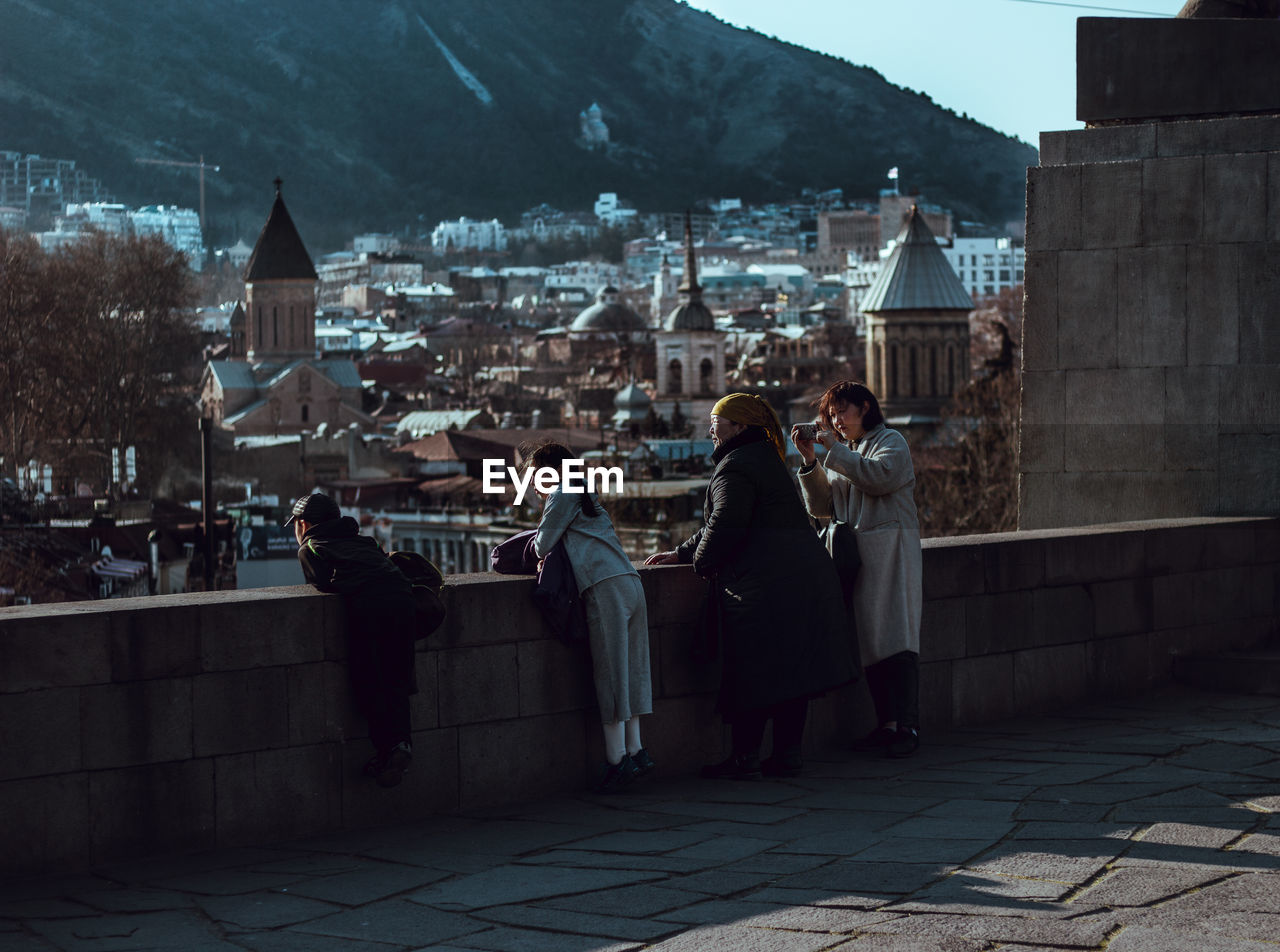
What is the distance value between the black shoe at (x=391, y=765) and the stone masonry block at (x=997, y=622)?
7.82 ft

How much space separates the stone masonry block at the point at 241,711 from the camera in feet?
16.0

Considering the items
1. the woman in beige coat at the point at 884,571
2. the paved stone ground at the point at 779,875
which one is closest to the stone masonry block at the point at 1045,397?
the woman in beige coat at the point at 884,571

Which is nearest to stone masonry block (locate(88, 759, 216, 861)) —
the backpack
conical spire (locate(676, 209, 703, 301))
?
the backpack

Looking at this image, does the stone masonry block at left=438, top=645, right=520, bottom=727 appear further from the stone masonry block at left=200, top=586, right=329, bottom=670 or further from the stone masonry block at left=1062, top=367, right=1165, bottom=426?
the stone masonry block at left=1062, top=367, right=1165, bottom=426

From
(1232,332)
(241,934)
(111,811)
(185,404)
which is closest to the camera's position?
(241,934)

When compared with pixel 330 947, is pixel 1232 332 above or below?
above

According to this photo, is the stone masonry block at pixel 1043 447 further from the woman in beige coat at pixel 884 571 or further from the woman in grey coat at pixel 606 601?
the woman in grey coat at pixel 606 601

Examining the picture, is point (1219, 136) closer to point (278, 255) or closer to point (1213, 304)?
point (1213, 304)

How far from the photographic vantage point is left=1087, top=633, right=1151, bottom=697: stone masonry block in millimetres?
7172

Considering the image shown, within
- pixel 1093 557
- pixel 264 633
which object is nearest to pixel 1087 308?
pixel 1093 557

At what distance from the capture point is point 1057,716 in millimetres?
6832

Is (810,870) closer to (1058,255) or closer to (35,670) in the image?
(35,670)

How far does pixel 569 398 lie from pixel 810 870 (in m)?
108

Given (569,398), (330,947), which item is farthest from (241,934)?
(569,398)
